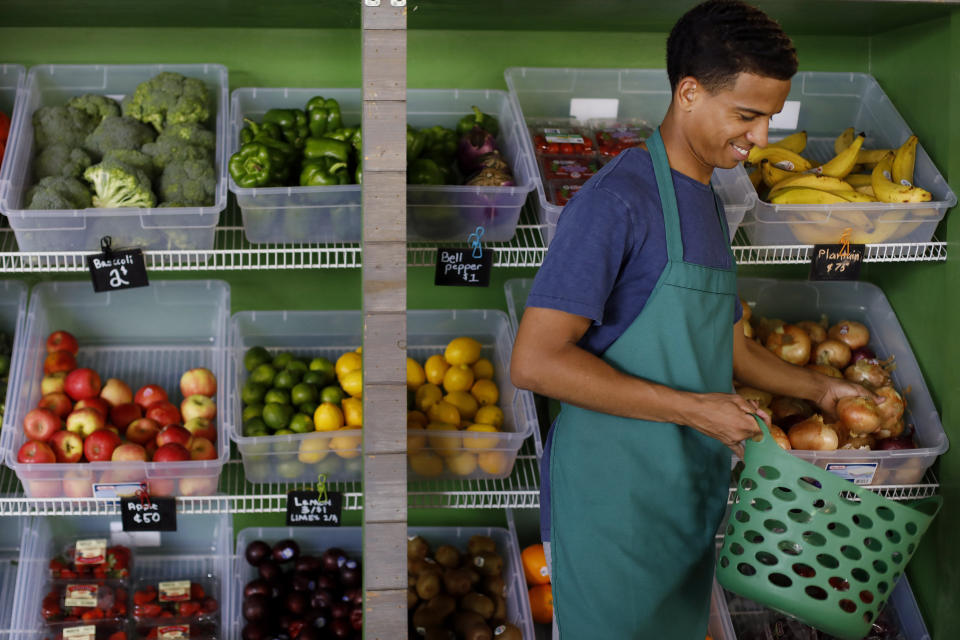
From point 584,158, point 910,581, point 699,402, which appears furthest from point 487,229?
point 910,581

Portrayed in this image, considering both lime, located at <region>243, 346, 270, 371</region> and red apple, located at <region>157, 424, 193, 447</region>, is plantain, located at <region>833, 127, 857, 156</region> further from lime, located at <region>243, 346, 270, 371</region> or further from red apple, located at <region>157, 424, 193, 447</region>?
red apple, located at <region>157, 424, 193, 447</region>

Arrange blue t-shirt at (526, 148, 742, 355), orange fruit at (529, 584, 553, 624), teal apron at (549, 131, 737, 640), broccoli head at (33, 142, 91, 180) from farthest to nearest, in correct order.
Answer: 1. orange fruit at (529, 584, 553, 624)
2. broccoli head at (33, 142, 91, 180)
3. teal apron at (549, 131, 737, 640)
4. blue t-shirt at (526, 148, 742, 355)

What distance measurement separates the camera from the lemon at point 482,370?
2078mm

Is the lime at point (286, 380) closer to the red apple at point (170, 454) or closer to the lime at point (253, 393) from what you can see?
the lime at point (253, 393)

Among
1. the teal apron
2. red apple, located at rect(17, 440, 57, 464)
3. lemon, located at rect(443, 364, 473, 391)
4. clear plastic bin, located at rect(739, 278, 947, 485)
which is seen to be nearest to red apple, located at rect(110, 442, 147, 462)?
red apple, located at rect(17, 440, 57, 464)

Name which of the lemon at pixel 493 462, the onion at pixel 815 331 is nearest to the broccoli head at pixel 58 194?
the lemon at pixel 493 462

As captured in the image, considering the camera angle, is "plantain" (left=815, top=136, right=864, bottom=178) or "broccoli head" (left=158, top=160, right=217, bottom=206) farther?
"plantain" (left=815, top=136, right=864, bottom=178)

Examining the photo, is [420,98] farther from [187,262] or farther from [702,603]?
[702,603]

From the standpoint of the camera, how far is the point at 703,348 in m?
1.39

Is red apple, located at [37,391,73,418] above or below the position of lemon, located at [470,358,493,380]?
below

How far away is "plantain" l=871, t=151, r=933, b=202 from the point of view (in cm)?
184

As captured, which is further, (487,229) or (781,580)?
(487,229)

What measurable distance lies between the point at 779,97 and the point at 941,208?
0.82 meters

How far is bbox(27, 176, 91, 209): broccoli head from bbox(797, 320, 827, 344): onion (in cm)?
166
